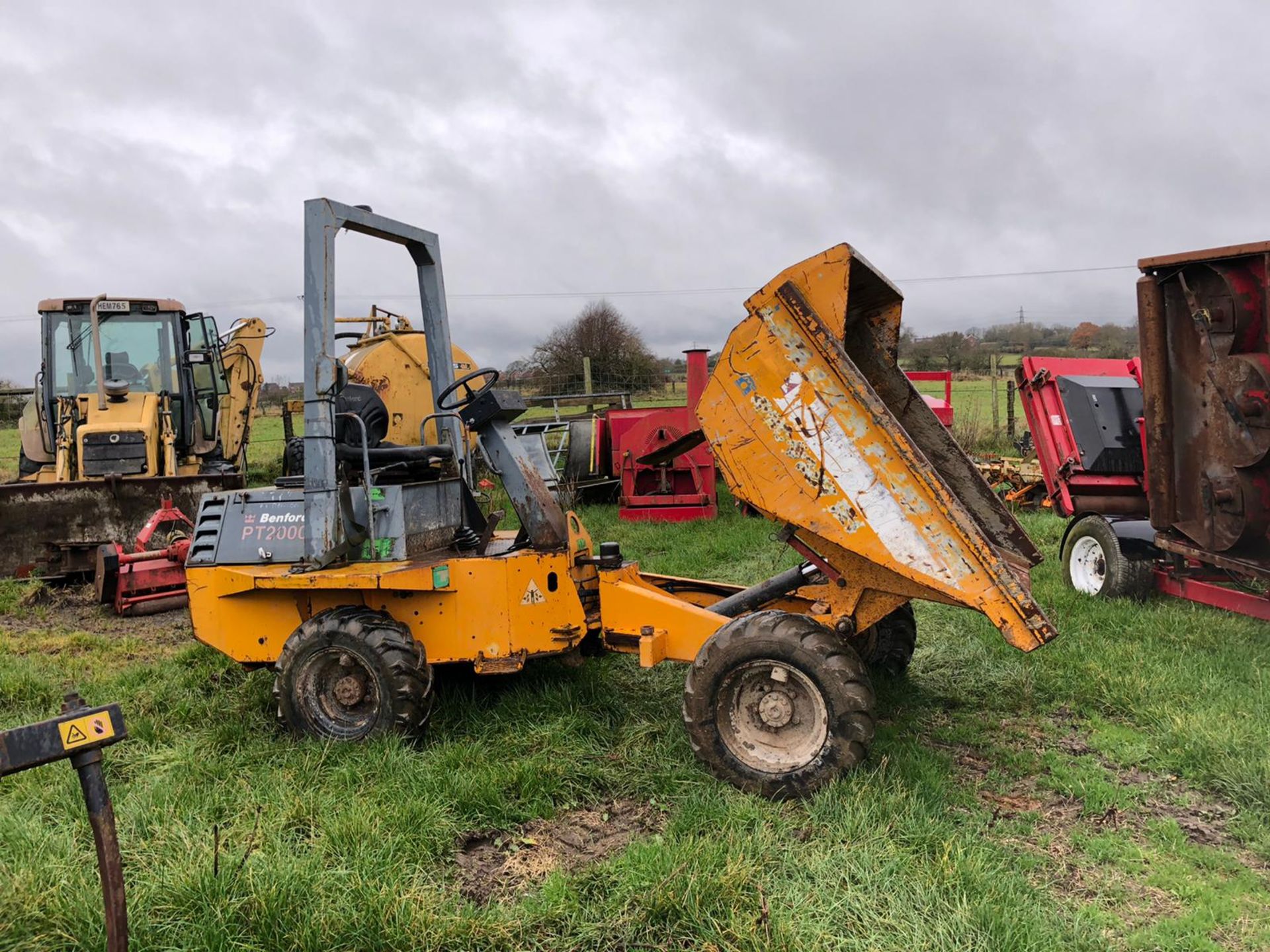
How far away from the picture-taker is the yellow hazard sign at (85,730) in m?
2.00

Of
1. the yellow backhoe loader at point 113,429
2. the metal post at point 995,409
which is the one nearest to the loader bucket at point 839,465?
the yellow backhoe loader at point 113,429

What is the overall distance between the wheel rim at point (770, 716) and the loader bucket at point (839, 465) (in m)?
0.54

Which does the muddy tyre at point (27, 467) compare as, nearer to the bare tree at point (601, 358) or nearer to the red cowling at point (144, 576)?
the red cowling at point (144, 576)

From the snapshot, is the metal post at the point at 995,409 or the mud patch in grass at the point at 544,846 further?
the metal post at the point at 995,409

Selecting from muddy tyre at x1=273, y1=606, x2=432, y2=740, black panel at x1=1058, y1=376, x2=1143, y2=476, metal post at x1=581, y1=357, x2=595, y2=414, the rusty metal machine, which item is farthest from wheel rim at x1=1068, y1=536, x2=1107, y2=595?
metal post at x1=581, y1=357, x2=595, y2=414

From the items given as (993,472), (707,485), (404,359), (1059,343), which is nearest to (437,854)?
(404,359)

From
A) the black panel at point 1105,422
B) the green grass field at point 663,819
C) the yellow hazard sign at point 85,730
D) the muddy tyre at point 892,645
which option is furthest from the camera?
the black panel at point 1105,422

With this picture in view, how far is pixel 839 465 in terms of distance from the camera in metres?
3.71

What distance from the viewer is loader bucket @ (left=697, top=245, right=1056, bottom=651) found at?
3.49m

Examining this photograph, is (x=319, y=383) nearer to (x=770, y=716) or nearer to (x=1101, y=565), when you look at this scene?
(x=770, y=716)

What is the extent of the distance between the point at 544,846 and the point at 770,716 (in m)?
1.07

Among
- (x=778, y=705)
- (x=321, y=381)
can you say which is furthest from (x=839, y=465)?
(x=321, y=381)

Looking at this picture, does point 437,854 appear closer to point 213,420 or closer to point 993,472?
point 213,420

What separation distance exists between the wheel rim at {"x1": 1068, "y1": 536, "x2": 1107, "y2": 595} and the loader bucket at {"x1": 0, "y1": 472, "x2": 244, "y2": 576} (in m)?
7.39
